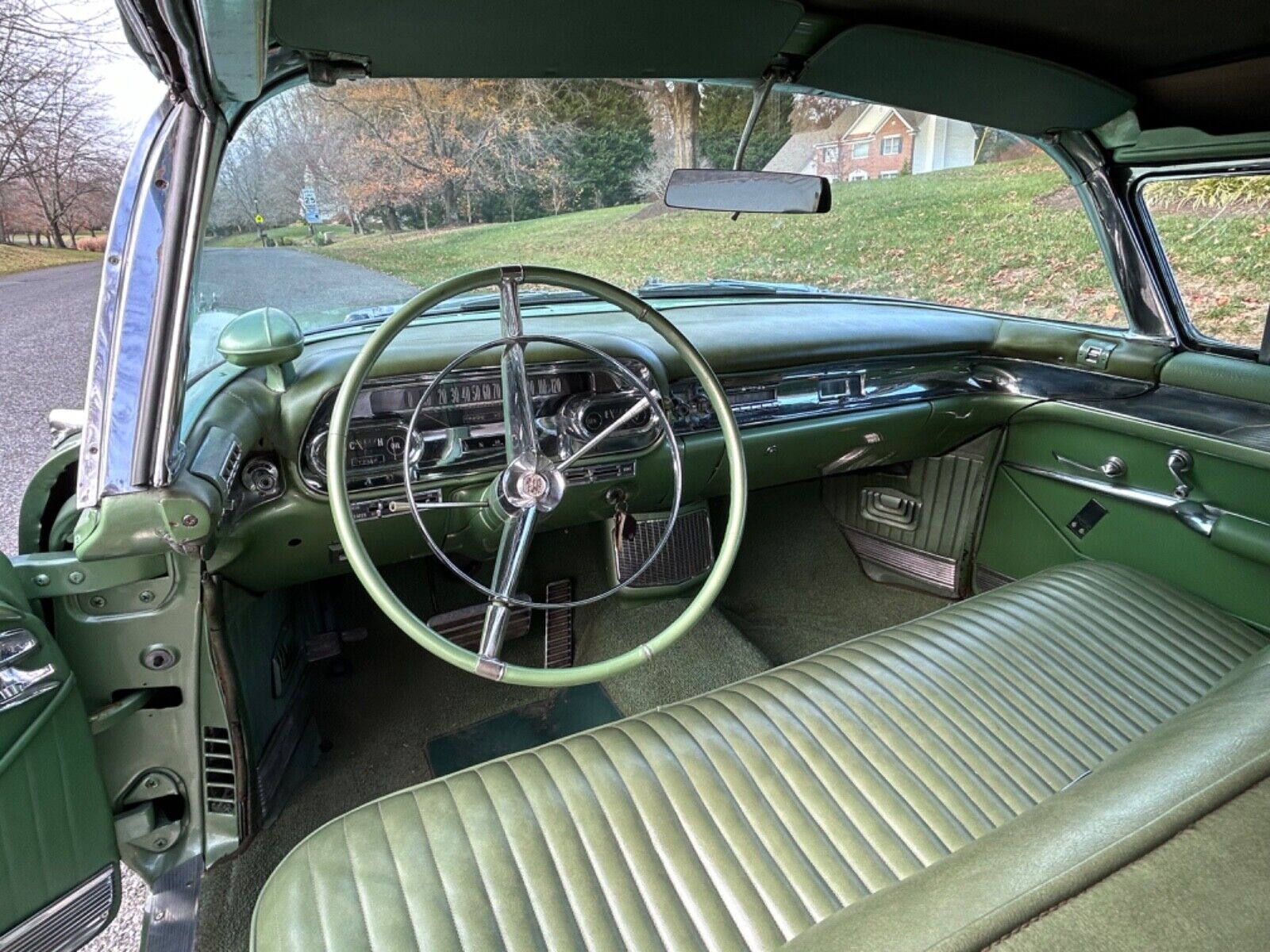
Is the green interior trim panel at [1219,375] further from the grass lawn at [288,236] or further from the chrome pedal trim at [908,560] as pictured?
the grass lawn at [288,236]

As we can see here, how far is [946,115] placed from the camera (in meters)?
2.15

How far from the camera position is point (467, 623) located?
8.60 feet

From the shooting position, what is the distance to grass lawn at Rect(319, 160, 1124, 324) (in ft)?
6.97

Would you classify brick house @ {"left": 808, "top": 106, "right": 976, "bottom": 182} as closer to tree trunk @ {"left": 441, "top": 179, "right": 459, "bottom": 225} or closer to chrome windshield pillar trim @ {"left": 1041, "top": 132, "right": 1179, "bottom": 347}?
chrome windshield pillar trim @ {"left": 1041, "top": 132, "right": 1179, "bottom": 347}

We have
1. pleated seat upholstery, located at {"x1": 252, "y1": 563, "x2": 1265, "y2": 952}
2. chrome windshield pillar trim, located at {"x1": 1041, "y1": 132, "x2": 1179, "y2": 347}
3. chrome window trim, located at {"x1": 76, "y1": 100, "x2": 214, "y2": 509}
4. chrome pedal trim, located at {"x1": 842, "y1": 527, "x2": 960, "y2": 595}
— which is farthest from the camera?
chrome pedal trim, located at {"x1": 842, "y1": 527, "x2": 960, "y2": 595}

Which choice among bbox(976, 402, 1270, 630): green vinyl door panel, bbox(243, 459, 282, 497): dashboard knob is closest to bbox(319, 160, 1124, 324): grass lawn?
bbox(976, 402, 1270, 630): green vinyl door panel

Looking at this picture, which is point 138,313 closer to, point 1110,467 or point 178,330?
point 178,330

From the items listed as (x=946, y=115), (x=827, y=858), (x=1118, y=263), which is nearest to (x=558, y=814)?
(x=827, y=858)

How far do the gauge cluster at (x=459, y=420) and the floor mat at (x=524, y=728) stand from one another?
0.88 m

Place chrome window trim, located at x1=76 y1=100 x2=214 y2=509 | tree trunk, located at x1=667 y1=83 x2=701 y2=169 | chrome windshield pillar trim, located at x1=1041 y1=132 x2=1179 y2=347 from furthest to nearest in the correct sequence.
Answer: chrome windshield pillar trim, located at x1=1041 y1=132 x2=1179 y2=347 < tree trunk, located at x1=667 y1=83 x2=701 y2=169 < chrome window trim, located at x1=76 y1=100 x2=214 y2=509

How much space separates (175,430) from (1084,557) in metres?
2.58

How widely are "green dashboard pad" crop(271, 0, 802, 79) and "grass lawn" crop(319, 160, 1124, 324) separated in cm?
42

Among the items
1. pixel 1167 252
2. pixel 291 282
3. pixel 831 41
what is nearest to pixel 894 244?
pixel 1167 252

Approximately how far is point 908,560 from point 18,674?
275 cm
